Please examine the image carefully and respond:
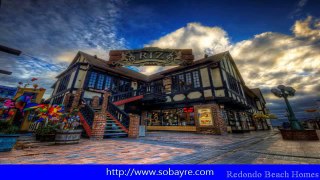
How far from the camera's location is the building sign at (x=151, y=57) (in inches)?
166

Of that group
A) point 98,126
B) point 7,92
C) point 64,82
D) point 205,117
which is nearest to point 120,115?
point 98,126

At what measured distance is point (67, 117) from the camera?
5496 mm

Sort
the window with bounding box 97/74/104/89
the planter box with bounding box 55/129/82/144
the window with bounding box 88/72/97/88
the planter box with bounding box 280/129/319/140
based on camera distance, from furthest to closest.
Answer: the window with bounding box 97/74/104/89 < the window with bounding box 88/72/97/88 < the planter box with bounding box 280/129/319/140 < the planter box with bounding box 55/129/82/144

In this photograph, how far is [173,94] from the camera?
534 inches

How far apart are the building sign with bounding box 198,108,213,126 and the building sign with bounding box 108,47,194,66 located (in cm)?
801

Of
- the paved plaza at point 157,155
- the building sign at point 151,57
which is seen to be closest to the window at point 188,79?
the building sign at point 151,57

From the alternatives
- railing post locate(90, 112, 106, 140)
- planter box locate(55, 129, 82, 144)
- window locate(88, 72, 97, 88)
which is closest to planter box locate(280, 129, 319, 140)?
railing post locate(90, 112, 106, 140)

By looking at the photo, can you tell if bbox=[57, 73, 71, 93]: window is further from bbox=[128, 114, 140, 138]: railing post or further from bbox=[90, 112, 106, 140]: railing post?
bbox=[128, 114, 140, 138]: railing post

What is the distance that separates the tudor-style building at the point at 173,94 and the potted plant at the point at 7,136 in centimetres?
713

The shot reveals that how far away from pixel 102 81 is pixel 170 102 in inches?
292

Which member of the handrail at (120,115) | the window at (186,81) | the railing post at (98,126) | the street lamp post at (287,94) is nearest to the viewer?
the railing post at (98,126)

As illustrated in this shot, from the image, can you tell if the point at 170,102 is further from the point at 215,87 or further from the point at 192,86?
the point at 215,87

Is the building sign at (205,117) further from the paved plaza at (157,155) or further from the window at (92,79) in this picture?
the window at (92,79)

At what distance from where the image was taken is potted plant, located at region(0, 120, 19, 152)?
3.01 m
